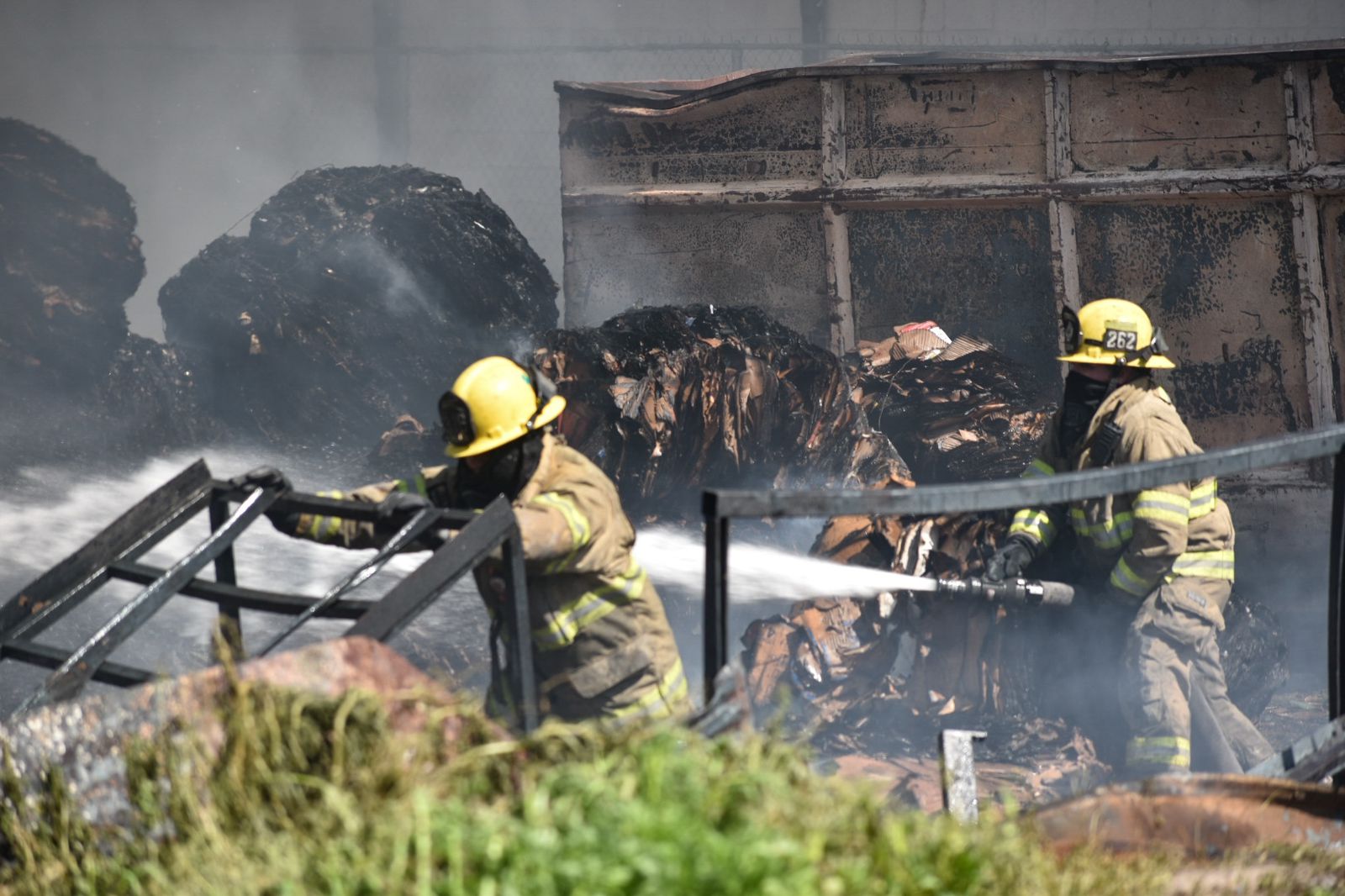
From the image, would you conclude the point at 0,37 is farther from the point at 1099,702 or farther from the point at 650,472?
the point at 1099,702

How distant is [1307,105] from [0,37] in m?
10.9

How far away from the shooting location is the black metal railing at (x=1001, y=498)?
2.24 m

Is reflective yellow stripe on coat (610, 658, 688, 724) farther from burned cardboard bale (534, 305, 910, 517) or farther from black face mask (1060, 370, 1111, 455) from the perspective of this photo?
burned cardboard bale (534, 305, 910, 517)

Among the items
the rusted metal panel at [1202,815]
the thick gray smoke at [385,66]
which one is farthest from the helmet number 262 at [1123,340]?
the thick gray smoke at [385,66]

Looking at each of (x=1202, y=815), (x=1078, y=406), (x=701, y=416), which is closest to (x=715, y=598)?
(x=1202, y=815)

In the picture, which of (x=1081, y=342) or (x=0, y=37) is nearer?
(x=1081, y=342)

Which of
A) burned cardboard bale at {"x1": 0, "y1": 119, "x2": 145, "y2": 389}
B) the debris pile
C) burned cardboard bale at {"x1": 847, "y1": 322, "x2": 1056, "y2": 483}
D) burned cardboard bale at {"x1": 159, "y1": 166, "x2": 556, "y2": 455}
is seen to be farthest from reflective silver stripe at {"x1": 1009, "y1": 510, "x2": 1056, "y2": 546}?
burned cardboard bale at {"x1": 0, "y1": 119, "x2": 145, "y2": 389}

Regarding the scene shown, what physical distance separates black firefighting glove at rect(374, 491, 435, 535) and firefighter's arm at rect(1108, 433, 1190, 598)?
2351mm

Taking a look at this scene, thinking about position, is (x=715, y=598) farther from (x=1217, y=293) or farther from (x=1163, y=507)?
(x=1217, y=293)

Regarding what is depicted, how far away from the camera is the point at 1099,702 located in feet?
15.2

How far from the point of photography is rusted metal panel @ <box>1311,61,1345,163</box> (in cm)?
623

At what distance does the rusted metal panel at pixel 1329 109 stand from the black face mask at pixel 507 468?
4795 mm

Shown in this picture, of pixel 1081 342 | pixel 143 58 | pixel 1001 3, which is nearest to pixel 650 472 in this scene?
pixel 1081 342

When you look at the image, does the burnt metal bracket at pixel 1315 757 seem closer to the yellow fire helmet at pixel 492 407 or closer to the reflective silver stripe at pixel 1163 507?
the reflective silver stripe at pixel 1163 507
